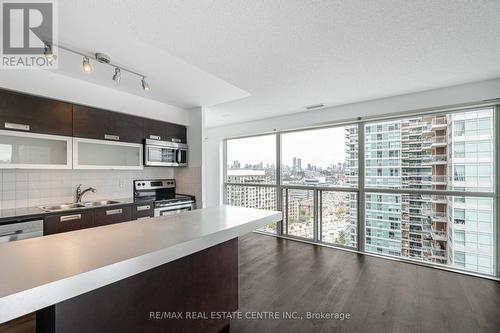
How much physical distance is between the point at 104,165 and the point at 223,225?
99.8 inches

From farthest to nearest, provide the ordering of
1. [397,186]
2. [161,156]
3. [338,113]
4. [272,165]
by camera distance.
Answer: [272,165]
[338,113]
[161,156]
[397,186]

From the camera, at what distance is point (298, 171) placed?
4633 millimetres

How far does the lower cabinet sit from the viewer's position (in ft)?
8.09

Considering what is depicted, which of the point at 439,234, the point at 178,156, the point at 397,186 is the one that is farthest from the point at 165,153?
the point at 439,234

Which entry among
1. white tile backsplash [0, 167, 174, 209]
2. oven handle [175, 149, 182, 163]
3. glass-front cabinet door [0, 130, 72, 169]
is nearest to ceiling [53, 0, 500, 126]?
glass-front cabinet door [0, 130, 72, 169]

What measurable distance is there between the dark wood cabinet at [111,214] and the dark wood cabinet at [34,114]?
1.05 meters

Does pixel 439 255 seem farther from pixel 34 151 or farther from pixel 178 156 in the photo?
pixel 34 151

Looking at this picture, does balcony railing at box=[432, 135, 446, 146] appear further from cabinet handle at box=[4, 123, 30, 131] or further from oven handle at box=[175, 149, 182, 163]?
cabinet handle at box=[4, 123, 30, 131]

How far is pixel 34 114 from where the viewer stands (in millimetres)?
2621

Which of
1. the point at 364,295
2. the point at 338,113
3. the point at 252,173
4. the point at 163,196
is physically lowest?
the point at 364,295

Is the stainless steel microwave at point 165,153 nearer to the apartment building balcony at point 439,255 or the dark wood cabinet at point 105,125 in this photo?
the dark wood cabinet at point 105,125

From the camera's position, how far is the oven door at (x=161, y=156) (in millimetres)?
3691

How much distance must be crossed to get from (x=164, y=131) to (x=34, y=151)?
1.69 meters

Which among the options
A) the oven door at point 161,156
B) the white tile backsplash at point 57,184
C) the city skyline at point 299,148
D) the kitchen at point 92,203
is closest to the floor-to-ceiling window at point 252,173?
the city skyline at point 299,148
